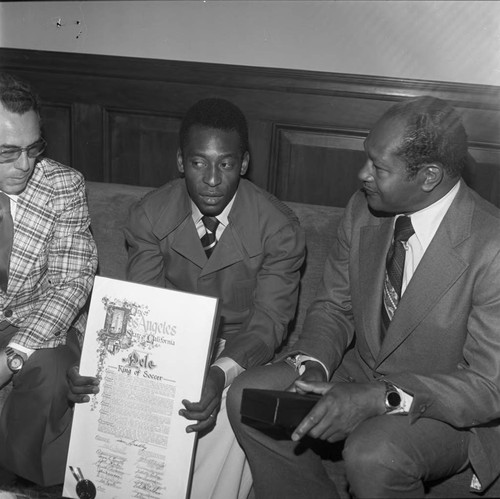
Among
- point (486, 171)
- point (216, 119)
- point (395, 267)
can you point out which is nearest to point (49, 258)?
point (216, 119)

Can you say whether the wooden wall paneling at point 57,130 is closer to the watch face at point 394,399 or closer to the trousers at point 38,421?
the trousers at point 38,421

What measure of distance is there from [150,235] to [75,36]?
4.39ft

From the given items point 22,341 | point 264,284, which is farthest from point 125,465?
point 264,284

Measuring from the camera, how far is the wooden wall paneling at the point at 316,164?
2949 mm

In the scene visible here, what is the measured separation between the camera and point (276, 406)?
1.64 meters

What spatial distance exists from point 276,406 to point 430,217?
678 mm

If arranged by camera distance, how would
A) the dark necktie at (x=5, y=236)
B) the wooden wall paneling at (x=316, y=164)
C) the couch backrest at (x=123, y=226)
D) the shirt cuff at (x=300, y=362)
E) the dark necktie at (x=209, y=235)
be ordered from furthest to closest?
the wooden wall paneling at (x=316, y=164) < the couch backrest at (x=123, y=226) < the dark necktie at (x=209, y=235) < the dark necktie at (x=5, y=236) < the shirt cuff at (x=300, y=362)

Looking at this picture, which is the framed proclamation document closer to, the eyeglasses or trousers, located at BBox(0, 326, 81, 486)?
trousers, located at BBox(0, 326, 81, 486)

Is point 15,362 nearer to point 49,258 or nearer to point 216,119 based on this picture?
point 49,258

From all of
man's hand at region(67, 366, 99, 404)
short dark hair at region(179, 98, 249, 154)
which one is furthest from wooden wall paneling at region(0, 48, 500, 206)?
man's hand at region(67, 366, 99, 404)

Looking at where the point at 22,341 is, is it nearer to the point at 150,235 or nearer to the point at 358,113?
the point at 150,235

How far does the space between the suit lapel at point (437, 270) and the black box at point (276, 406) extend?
1.14ft

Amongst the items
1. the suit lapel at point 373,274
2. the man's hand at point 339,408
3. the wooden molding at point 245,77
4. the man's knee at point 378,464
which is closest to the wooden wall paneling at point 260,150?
the wooden molding at point 245,77

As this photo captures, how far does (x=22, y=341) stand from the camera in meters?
2.07
